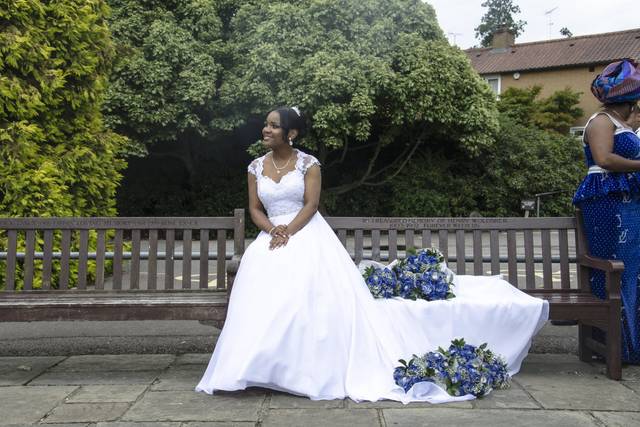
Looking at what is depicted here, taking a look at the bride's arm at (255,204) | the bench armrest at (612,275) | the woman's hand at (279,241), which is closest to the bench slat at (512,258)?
the bench armrest at (612,275)

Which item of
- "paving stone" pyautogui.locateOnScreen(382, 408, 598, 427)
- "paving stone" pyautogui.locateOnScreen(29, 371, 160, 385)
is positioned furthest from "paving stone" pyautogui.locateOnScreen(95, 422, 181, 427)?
"paving stone" pyautogui.locateOnScreen(382, 408, 598, 427)

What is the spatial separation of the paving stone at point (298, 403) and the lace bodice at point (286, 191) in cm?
131

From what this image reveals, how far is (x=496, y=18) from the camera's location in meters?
59.6

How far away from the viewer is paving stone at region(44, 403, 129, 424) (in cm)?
317

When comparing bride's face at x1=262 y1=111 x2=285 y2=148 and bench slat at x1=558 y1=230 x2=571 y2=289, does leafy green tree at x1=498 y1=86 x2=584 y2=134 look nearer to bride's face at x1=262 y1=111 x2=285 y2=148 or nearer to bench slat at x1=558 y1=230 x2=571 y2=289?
bench slat at x1=558 y1=230 x2=571 y2=289

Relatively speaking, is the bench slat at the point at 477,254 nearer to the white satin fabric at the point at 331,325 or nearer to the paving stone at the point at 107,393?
the white satin fabric at the point at 331,325

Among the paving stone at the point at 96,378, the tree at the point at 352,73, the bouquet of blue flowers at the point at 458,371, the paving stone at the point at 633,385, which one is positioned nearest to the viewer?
the bouquet of blue flowers at the point at 458,371

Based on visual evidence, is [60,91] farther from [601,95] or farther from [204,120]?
[204,120]

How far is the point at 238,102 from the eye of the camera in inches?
654

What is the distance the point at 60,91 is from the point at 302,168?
4.64 m

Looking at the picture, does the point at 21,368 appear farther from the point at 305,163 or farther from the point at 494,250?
the point at 494,250

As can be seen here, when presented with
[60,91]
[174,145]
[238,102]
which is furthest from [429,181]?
[60,91]

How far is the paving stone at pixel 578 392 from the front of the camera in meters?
3.40

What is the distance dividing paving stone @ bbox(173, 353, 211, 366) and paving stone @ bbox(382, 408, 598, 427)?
1.69 meters
